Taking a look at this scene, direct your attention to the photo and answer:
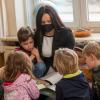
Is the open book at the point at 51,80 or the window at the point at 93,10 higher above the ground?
the window at the point at 93,10

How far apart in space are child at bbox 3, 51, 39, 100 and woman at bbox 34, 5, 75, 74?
0.52 m

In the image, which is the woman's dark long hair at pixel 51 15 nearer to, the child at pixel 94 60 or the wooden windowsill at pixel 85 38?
the wooden windowsill at pixel 85 38

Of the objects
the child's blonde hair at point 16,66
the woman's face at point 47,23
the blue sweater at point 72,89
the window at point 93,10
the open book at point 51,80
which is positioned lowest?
the open book at point 51,80

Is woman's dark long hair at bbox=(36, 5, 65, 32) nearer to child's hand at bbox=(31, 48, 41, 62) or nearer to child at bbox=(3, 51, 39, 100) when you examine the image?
child's hand at bbox=(31, 48, 41, 62)

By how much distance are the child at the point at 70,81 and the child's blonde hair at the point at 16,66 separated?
296 millimetres

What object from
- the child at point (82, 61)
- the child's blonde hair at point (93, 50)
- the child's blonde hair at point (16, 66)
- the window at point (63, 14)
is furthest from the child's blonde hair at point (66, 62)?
the window at point (63, 14)

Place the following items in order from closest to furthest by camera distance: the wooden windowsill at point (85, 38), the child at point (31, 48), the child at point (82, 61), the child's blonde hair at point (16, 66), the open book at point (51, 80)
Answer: the child's blonde hair at point (16, 66)
the open book at point (51, 80)
the child at point (31, 48)
the child at point (82, 61)
the wooden windowsill at point (85, 38)

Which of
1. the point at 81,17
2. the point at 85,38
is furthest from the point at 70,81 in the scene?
the point at 81,17

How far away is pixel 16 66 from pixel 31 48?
556mm

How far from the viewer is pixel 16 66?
2117mm

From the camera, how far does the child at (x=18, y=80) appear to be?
2.06 meters

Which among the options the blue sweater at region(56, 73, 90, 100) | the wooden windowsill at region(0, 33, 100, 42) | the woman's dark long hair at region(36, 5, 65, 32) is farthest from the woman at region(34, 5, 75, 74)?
the blue sweater at region(56, 73, 90, 100)

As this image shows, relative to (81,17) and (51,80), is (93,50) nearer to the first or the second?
(51,80)

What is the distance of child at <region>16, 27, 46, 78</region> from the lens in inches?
101
